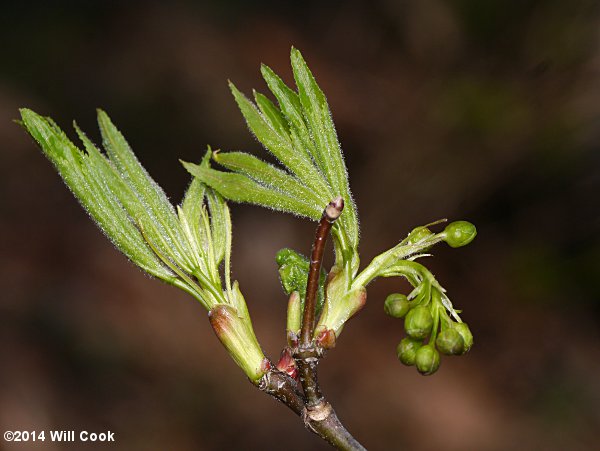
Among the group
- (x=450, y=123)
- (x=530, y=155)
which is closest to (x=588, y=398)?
(x=530, y=155)

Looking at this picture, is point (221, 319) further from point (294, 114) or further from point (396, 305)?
point (294, 114)

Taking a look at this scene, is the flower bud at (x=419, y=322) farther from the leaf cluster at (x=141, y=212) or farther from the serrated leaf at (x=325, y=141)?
the leaf cluster at (x=141, y=212)

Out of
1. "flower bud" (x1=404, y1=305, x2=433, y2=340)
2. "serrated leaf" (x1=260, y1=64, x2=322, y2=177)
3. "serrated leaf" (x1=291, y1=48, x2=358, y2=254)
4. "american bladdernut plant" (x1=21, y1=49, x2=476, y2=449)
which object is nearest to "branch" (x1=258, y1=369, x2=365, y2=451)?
"american bladdernut plant" (x1=21, y1=49, x2=476, y2=449)

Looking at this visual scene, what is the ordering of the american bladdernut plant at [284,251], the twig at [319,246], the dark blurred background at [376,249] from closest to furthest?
the twig at [319,246] → the american bladdernut plant at [284,251] → the dark blurred background at [376,249]

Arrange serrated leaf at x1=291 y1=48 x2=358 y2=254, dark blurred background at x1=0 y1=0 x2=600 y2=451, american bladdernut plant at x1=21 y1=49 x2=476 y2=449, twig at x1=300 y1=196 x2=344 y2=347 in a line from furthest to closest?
dark blurred background at x1=0 y1=0 x2=600 y2=451 < serrated leaf at x1=291 y1=48 x2=358 y2=254 < american bladdernut plant at x1=21 y1=49 x2=476 y2=449 < twig at x1=300 y1=196 x2=344 y2=347

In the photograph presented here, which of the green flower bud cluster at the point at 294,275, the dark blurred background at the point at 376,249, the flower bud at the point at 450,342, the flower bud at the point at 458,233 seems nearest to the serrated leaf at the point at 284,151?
the green flower bud cluster at the point at 294,275

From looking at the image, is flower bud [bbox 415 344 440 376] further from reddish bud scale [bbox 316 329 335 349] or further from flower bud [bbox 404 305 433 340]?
reddish bud scale [bbox 316 329 335 349]

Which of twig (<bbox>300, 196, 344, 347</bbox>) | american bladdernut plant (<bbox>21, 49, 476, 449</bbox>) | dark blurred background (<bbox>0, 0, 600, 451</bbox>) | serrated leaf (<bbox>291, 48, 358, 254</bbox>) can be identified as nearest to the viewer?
twig (<bbox>300, 196, 344, 347</bbox>)
